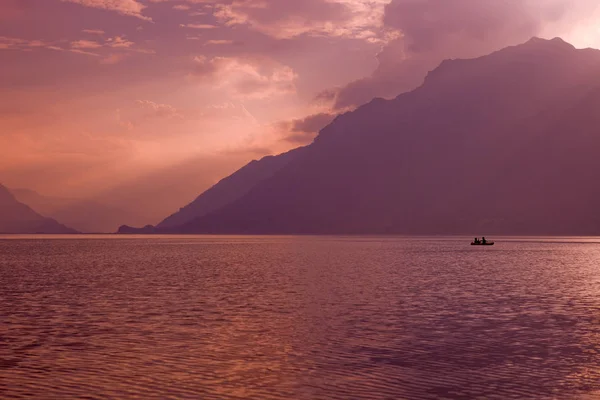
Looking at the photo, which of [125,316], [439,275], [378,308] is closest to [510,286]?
[439,275]

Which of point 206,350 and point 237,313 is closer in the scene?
point 206,350

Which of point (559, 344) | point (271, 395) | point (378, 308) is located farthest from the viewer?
point (378, 308)

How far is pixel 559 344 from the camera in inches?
1407

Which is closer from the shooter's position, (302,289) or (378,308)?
(378,308)

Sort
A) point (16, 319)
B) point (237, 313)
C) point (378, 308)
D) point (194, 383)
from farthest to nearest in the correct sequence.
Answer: point (378, 308) → point (237, 313) → point (16, 319) → point (194, 383)

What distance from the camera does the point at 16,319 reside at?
45.4 meters

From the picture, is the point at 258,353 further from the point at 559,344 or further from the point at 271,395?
the point at 559,344

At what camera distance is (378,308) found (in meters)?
52.6

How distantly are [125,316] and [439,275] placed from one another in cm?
5500

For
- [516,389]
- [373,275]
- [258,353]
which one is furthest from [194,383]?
[373,275]

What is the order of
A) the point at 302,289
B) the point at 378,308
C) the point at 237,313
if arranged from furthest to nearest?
the point at 302,289, the point at 378,308, the point at 237,313

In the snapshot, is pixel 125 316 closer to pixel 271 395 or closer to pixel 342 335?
pixel 342 335

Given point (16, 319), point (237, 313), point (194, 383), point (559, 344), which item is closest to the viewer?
point (194, 383)

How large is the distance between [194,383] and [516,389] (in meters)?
12.2
